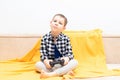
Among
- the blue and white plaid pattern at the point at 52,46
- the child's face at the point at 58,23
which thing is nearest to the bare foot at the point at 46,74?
the blue and white plaid pattern at the point at 52,46

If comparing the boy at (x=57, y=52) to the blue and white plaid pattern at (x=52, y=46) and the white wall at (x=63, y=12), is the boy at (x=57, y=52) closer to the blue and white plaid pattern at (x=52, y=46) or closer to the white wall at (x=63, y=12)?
the blue and white plaid pattern at (x=52, y=46)

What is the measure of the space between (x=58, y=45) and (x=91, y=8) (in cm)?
48

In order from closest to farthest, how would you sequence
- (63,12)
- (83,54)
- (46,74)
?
(46,74)
(83,54)
(63,12)

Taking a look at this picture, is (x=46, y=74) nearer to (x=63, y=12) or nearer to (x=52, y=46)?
(x=52, y=46)

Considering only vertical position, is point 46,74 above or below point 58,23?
below

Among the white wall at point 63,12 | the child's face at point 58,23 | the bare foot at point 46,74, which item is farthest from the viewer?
the white wall at point 63,12

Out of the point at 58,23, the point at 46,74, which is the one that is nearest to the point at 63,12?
the point at 58,23

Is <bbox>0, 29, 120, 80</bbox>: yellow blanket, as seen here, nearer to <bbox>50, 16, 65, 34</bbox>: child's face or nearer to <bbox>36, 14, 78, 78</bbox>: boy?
<bbox>36, 14, 78, 78</bbox>: boy

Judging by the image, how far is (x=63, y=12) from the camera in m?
2.08

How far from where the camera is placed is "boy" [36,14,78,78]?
166cm

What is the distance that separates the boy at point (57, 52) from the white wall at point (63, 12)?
12.5 inches

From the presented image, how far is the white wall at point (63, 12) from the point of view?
2.07 metres

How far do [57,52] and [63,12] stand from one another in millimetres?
416

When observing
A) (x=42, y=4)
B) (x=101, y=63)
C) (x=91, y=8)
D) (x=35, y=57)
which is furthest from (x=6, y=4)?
(x=101, y=63)
